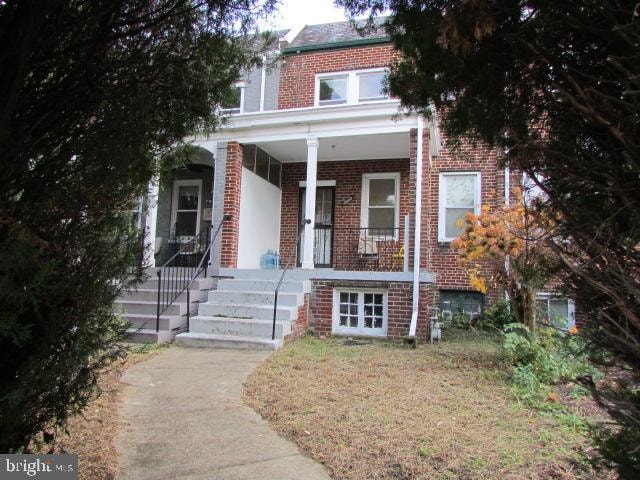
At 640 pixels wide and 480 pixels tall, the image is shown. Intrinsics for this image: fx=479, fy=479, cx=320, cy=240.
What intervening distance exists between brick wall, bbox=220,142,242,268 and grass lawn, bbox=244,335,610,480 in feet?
11.1

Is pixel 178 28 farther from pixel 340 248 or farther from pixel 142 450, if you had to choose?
pixel 340 248

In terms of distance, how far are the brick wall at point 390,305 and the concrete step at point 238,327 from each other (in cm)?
124

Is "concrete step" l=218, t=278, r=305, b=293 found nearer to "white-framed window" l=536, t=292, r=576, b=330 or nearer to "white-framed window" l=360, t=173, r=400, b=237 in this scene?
"white-framed window" l=360, t=173, r=400, b=237

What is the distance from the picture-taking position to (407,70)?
3.14m

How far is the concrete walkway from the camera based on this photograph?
3.15 metres

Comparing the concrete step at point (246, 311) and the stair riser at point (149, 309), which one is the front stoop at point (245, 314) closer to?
the concrete step at point (246, 311)

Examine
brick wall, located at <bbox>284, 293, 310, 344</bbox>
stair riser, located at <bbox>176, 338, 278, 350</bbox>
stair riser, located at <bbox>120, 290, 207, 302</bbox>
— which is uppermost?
stair riser, located at <bbox>120, 290, 207, 302</bbox>

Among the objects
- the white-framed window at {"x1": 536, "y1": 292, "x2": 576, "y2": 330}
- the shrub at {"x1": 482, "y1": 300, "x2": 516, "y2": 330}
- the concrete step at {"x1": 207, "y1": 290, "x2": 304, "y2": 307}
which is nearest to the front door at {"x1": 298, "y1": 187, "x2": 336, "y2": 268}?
the concrete step at {"x1": 207, "y1": 290, "x2": 304, "y2": 307}

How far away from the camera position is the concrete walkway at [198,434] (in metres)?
3.15

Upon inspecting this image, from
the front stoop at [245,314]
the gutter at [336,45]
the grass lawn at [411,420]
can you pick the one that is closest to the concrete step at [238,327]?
the front stoop at [245,314]

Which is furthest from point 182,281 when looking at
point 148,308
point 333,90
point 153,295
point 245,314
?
point 333,90

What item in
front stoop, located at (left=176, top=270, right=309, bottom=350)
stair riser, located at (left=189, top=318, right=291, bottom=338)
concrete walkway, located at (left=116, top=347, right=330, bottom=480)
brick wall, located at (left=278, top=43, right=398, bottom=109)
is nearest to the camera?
concrete walkway, located at (left=116, top=347, right=330, bottom=480)

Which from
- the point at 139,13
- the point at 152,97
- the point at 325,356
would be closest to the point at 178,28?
the point at 139,13

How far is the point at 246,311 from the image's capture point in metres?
8.02
